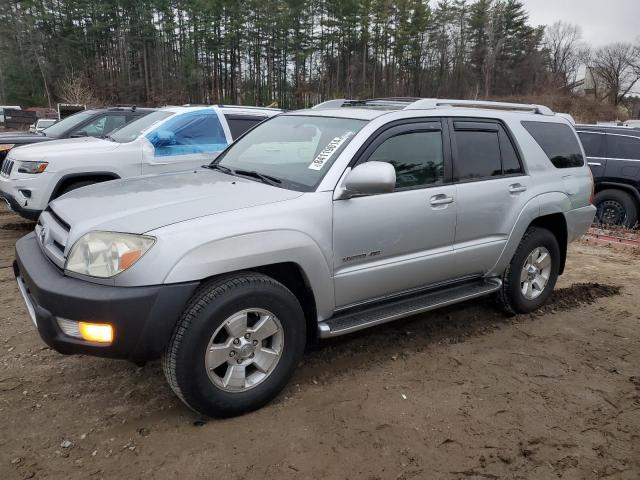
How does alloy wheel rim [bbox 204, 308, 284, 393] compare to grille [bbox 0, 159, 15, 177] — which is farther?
grille [bbox 0, 159, 15, 177]

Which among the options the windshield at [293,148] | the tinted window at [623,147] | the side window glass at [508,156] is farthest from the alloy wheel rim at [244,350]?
the tinted window at [623,147]

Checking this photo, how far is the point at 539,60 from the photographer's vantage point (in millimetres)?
60812

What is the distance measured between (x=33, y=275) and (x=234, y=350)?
1.17m

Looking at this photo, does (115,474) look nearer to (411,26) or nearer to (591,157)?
(591,157)

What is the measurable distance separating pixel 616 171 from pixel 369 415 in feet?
25.5

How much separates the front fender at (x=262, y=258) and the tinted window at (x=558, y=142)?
261cm

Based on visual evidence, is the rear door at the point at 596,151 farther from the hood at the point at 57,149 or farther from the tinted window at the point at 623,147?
the hood at the point at 57,149

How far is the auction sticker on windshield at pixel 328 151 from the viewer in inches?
131

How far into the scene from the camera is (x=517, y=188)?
4234mm

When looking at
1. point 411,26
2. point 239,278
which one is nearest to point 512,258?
point 239,278

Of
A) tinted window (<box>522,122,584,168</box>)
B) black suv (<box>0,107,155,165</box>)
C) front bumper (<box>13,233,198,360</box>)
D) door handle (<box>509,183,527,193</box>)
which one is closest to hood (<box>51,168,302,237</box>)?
front bumper (<box>13,233,198,360</box>)

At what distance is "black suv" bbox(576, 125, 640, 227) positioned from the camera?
8.66m

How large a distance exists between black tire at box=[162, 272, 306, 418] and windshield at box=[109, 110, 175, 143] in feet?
15.0

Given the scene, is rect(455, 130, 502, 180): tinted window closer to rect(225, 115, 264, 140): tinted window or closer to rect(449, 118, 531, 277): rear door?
rect(449, 118, 531, 277): rear door
